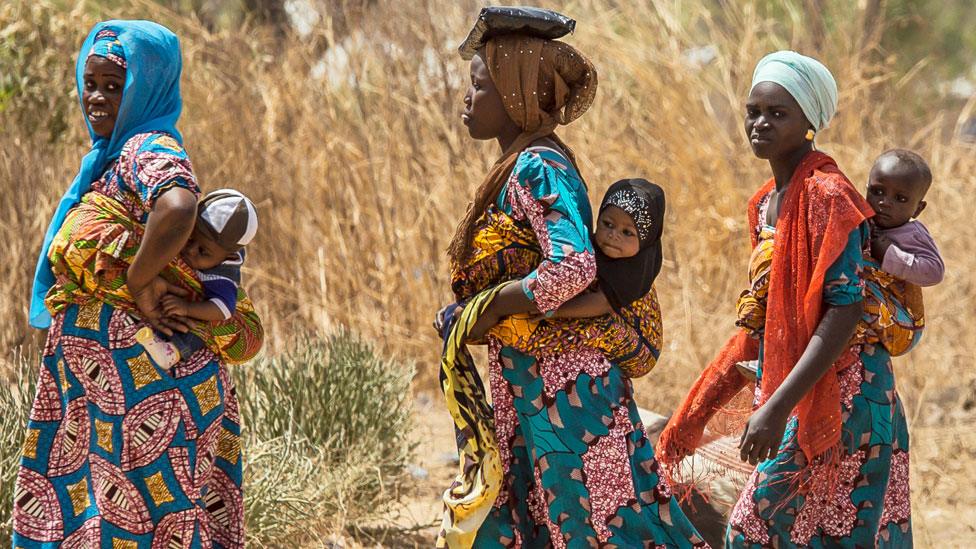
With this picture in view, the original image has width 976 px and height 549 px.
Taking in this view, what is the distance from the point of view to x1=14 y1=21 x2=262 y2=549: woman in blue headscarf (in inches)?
131

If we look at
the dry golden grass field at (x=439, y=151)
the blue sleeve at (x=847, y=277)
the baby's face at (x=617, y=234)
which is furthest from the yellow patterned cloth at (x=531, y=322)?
the dry golden grass field at (x=439, y=151)

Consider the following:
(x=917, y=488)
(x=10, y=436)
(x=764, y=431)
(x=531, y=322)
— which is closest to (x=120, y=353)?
(x=10, y=436)

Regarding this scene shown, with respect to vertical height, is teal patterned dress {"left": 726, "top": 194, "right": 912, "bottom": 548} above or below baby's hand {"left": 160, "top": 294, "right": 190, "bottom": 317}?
below

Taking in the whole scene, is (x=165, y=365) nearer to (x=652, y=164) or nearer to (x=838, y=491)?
(x=838, y=491)

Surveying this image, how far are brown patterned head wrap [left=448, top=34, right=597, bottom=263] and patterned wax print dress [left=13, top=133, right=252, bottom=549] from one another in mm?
843

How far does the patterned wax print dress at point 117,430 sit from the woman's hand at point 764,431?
5.14 ft

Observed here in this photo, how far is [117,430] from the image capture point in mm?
3328

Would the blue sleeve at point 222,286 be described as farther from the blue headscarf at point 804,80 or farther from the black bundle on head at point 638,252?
the blue headscarf at point 804,80

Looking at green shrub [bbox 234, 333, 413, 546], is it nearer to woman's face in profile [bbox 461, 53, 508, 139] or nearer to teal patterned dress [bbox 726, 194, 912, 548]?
woman's face in profile [bbox 461, 53, 508, 139]

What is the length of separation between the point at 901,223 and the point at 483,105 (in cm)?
124

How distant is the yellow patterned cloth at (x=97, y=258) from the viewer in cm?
334

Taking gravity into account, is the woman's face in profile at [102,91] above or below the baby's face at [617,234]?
above

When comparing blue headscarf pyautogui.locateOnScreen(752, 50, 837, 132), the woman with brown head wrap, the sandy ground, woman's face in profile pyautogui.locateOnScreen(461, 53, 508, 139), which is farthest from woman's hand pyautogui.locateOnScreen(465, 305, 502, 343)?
the sandy ground

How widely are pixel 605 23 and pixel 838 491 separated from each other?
5035 mm
